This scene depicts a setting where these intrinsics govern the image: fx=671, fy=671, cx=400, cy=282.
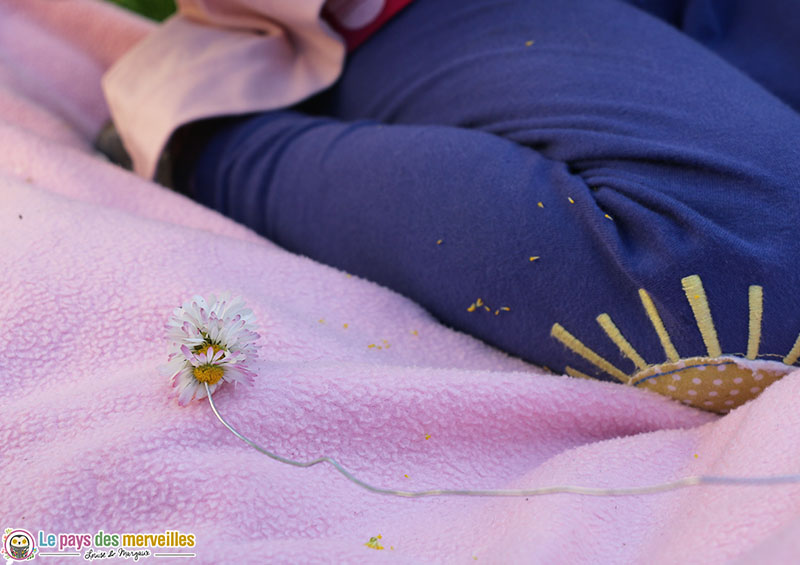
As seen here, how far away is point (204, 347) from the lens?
15.4 inches

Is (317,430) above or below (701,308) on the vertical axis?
below

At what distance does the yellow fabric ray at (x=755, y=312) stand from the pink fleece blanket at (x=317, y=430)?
31 mm

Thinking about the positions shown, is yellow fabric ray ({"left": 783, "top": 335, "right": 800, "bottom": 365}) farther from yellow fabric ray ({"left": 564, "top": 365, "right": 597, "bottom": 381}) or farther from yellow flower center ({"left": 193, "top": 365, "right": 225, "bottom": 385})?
yellow flower center ({"left": 193, "top": 365, "right": 225, "bottom": 385})

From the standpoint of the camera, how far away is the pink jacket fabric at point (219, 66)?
0.71m

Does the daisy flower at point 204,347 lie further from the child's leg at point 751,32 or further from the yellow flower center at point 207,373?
the child's leg at point 751,32

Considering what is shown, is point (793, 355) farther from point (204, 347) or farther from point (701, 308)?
point (204, 347)

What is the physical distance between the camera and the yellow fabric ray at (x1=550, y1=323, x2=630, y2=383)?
47 cm

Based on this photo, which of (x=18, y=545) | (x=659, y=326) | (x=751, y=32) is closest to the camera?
(x=18, y=545)

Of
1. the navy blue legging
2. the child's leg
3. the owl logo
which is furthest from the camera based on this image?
the child's leg
